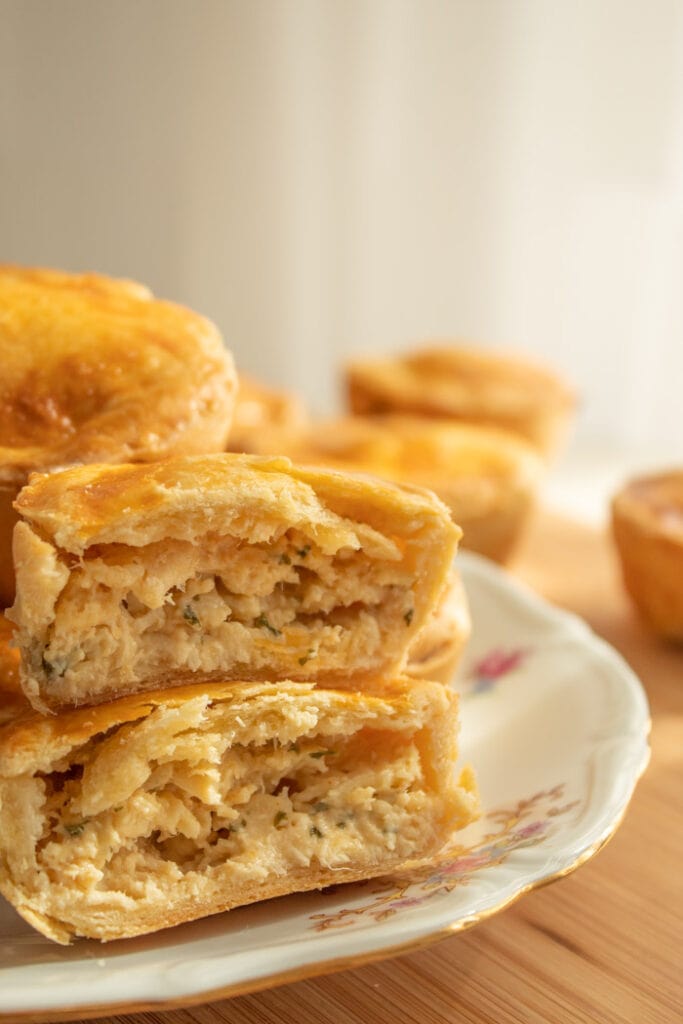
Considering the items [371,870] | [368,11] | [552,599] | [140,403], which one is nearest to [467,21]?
[368,11]

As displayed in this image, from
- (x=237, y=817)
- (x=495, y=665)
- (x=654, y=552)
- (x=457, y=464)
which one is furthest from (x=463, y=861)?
(x=457, y=464)

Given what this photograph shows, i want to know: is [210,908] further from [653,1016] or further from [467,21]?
[467,21]

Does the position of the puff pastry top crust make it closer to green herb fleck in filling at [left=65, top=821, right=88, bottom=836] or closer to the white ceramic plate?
green herb fleck in filling at [left=65, top=821, right=88, bottom=836]

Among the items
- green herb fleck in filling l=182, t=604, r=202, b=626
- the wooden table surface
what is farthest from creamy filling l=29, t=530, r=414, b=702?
the wooden table surface

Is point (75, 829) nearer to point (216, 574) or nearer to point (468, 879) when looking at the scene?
point (216, 574)

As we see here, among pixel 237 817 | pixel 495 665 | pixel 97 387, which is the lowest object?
pixel 495 665

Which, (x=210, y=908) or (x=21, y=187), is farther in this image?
(x=21, y=187)

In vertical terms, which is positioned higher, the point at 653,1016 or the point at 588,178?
the point at 588,178
